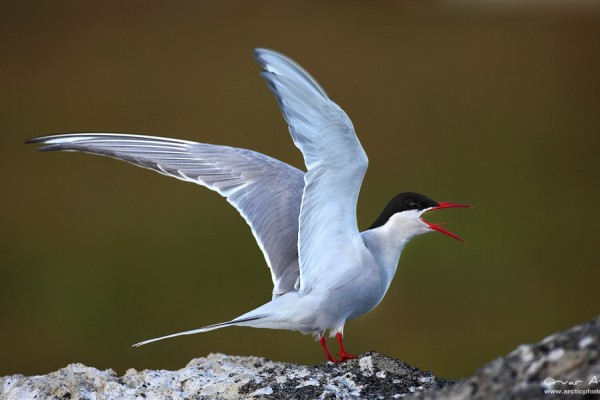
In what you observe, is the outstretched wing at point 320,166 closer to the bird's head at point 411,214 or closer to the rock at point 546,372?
the bird's head at point 411,214

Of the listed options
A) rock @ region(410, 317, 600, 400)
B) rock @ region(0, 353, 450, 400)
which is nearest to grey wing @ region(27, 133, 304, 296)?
rock @ region(0, 353, 450, 400)

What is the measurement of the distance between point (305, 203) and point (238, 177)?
711 mm

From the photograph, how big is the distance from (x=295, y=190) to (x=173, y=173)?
0.59m

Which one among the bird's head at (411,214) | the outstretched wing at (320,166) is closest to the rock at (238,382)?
the outstretched wing at (320,166)

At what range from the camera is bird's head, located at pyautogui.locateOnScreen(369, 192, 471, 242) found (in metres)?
3.93

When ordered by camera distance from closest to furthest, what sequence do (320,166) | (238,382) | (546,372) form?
(546,372), (320,166), (238,382)

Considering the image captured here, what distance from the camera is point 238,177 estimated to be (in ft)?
13.2

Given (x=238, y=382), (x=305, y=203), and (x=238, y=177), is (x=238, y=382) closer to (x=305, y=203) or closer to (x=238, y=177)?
(x=305, y=203)

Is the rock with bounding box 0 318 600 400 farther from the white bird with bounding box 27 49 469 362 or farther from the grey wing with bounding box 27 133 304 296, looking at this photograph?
the grey wing with bounding box 27 133 304 296

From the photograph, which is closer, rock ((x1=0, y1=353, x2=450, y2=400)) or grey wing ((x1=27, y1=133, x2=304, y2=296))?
rock ((x1=0, y1=353, x2=450, y2=400))

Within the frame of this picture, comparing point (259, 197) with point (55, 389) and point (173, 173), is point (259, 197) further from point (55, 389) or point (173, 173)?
point (55, 389)

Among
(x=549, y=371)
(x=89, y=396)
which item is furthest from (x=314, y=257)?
(x=549, y=371)

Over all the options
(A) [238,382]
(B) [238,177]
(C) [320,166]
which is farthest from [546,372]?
(B) [238,177]

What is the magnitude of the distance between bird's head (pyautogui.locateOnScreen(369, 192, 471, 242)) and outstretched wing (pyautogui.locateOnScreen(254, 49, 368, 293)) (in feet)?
1.27
